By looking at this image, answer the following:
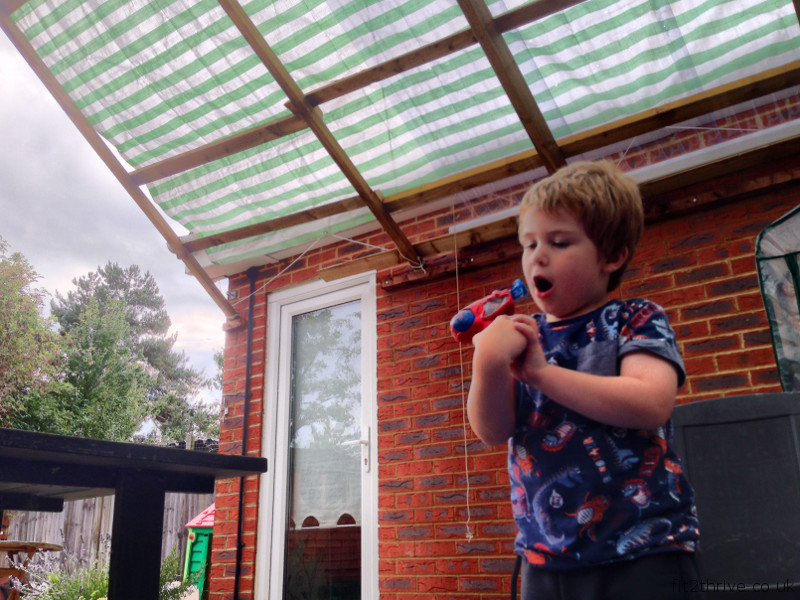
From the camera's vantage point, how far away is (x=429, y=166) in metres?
3.09

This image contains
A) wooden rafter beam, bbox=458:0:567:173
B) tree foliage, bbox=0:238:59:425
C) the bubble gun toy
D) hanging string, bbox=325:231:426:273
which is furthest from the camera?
tree foliage, bbox=0:238:59:425

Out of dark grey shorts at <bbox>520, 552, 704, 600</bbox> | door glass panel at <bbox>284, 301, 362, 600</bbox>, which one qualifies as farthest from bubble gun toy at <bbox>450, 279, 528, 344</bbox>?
door glass panel at <bbox>284, 301, 362, 600</bbox>

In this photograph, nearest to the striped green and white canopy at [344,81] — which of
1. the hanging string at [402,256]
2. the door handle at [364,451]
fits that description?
the hanging string at [402,256]

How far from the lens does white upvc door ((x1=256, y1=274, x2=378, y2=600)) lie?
3428mm

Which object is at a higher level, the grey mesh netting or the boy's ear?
the grey mesh netting

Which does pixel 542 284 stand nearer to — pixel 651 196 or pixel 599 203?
pixel 599 203

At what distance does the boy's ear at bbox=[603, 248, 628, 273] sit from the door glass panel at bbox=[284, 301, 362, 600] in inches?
108

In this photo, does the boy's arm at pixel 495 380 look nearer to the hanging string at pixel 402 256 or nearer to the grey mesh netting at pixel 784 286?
the grey mesh netting at pixel 784 286

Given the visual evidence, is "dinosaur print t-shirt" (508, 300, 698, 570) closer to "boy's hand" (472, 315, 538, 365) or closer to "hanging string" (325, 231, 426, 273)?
"boy's hand" (472, 315, 538, 365)

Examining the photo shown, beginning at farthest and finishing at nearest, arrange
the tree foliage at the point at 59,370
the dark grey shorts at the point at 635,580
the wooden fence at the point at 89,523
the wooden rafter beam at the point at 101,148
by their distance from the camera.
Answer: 1. the tree foliage at the point at 59,370
2. the wooden fence at the point at 89,523
3. the wooden rafter beam at the point at 101,148
4. the dark grey shorts at the point at 635,580

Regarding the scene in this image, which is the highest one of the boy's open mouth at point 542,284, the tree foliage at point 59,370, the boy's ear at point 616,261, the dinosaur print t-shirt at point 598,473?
the tree foliage at point 59,370

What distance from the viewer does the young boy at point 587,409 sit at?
780 mm

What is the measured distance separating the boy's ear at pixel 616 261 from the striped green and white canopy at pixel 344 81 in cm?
169

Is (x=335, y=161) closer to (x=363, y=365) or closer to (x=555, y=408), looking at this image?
(x=363, y=365)
